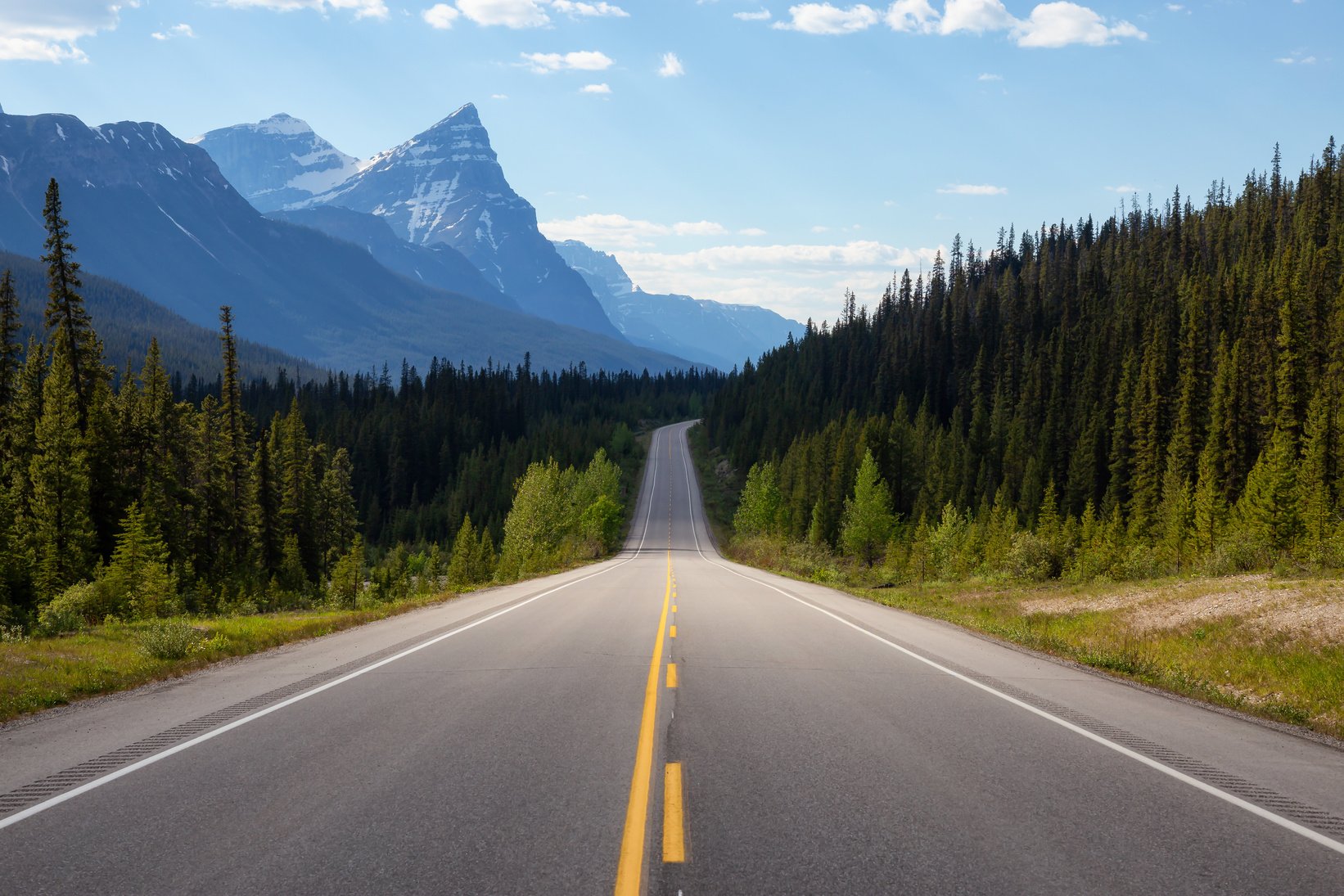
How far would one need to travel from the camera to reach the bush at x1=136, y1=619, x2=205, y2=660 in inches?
520

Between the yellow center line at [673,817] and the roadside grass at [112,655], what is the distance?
7.97 metres

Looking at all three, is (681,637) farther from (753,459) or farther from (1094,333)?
(753,459)

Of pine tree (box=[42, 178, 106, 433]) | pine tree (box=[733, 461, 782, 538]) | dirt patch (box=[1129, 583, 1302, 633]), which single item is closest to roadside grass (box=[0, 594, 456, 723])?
dirt patch (box=[1129, 583, 1302, 633])

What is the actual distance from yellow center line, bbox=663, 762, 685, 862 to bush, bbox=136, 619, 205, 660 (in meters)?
10.2

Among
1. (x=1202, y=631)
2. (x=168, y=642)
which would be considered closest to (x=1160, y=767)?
(x=1202, y=631)

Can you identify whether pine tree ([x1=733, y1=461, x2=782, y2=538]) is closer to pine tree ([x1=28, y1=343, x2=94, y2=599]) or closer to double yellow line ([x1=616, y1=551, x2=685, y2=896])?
pine tree ([x1=28, y1=343, x2=94, y2=599])

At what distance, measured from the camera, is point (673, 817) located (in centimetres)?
580

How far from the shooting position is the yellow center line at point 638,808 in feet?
15.7

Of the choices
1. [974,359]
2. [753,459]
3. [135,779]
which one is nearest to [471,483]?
[753,459]

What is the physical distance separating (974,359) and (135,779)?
125570 millimetres

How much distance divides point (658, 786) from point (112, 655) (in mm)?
10810

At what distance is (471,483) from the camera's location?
125 m

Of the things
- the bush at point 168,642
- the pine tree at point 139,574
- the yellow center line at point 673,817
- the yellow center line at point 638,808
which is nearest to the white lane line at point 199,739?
the bush at point 168,642

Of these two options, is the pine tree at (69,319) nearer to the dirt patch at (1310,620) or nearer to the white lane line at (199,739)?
the white lane line at (199,739)
